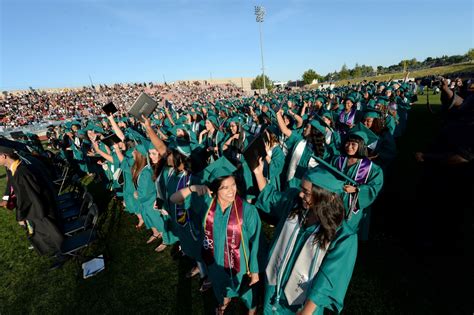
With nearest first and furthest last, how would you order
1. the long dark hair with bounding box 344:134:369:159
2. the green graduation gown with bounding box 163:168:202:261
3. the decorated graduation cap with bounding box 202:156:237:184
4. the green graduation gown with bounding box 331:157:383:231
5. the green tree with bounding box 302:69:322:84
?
the decorated graduation cap with bounding box 202:156:237:184 → the green graduation gown with bounding box 331:157:383:231 → the green graduation gown with bounding box 163:168:202:261 → the long dark hair with bounding box 344:134:369:159 → the green tree with bounding box 302:69:322:84

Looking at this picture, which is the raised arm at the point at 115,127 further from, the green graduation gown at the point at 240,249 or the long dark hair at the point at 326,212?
the long dark hair at the point at 326,212

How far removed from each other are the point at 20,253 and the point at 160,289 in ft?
13.1

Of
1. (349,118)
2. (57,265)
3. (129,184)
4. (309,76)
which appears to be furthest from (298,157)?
(309,76)

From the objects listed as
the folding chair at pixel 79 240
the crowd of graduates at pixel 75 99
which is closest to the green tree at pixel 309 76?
the crowd of graduates at pixel 75 99

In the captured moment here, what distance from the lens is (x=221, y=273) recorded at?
2.58 m

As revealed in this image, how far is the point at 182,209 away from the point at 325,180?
2.31 meters

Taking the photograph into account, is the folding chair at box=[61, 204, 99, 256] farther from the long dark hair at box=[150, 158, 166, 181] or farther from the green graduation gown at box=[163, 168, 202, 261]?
the green graduation gown at box=[163, 168, 202, 261]

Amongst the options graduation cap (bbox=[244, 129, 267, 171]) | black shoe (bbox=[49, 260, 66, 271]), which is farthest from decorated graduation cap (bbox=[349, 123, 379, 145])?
black shoe (bbox=[49, 260, 66, 271])

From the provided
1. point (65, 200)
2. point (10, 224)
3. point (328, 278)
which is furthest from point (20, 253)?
point (328, 278)

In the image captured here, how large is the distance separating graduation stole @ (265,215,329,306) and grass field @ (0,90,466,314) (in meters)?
1.62

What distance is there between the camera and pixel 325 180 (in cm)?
181

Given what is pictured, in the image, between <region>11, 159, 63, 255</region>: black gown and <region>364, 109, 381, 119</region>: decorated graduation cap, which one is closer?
<region>11, 159, 63, 255</region>: black gown

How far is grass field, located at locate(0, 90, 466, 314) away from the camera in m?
3.14

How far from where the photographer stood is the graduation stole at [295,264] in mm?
1790
